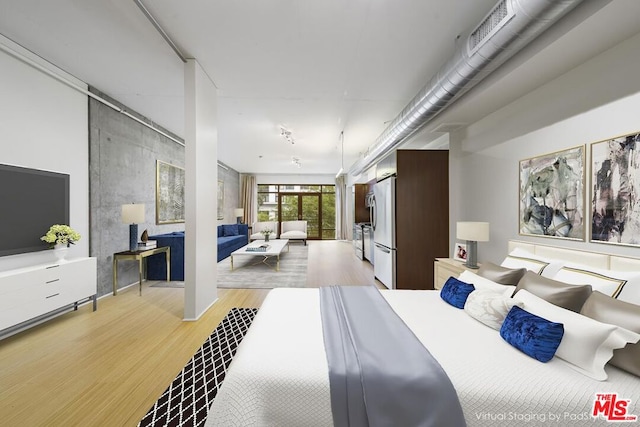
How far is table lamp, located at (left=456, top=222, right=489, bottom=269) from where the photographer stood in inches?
104

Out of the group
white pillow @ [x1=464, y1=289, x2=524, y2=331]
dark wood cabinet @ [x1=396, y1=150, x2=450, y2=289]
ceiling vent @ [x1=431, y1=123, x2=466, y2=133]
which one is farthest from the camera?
dark wood cabinet @ [x1=396, y1=150, x2=450, y2=289]

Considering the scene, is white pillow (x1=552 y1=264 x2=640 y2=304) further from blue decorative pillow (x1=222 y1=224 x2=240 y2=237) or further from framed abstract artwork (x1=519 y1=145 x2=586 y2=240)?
blue decorative pillow (x1=222 y1=224 x2=240 y2=237)

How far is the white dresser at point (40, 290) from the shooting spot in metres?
2.15

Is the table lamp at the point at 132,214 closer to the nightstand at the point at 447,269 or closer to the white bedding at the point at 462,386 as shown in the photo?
the white bedding at the point at 462,386

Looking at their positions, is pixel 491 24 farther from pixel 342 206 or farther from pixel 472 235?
pixel 342 206

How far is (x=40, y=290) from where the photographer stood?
2391 mm

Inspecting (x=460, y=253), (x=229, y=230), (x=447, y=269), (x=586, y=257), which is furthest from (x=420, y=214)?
(x=229, y=230)

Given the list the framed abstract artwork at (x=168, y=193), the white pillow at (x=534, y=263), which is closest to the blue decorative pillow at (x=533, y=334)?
the white pillow at (x=534, y=263)

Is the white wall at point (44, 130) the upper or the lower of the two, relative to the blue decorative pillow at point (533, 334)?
upper

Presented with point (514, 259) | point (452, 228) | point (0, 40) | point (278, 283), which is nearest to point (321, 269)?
point (278, 283)

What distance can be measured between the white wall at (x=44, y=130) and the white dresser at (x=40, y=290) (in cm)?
35

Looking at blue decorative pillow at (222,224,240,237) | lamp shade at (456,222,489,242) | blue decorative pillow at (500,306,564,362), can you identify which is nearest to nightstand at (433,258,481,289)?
lamp shade at (456,222,489,242)

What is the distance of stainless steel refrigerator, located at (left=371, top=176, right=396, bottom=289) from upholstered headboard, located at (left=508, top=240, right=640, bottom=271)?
169 centimetres

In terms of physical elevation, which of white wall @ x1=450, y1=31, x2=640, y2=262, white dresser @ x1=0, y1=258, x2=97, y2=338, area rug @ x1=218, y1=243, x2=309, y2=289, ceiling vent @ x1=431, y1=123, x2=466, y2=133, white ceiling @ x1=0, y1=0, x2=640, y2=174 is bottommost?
Result: area rug @ x1=218, y1=243, x2=309, y2=289
